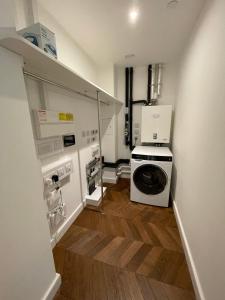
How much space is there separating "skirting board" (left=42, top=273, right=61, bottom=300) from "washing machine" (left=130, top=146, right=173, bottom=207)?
1504mm

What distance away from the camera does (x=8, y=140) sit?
2.47ft

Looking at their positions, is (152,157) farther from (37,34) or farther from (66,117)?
(37,34)

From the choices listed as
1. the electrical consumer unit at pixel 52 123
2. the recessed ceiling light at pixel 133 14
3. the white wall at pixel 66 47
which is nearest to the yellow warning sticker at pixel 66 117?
the electrical consumer unit at pixel 52 123

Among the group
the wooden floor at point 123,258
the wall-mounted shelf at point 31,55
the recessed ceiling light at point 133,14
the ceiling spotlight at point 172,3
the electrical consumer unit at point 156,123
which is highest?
the recessed ceiling light at point 133,14

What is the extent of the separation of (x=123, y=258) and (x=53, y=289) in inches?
26.8

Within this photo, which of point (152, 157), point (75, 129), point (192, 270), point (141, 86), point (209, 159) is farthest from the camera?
point (141, 86)

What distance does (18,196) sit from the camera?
82cm

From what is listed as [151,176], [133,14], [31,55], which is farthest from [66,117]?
[151,176]

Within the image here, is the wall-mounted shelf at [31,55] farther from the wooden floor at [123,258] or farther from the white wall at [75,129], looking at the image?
the wooden floor at [123,258]

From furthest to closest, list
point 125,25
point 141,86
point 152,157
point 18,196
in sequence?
point 141,86 → point 152,157 → point 125,25 → point 18,196

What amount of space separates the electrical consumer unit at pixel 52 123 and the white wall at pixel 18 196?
380 millimetres

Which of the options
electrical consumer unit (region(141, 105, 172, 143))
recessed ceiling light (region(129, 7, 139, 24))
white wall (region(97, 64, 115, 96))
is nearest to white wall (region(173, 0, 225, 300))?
recessed ceiling light (region(129, 7, 139, 24))

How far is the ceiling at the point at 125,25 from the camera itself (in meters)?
1.30

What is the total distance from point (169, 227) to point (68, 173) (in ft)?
5.03
